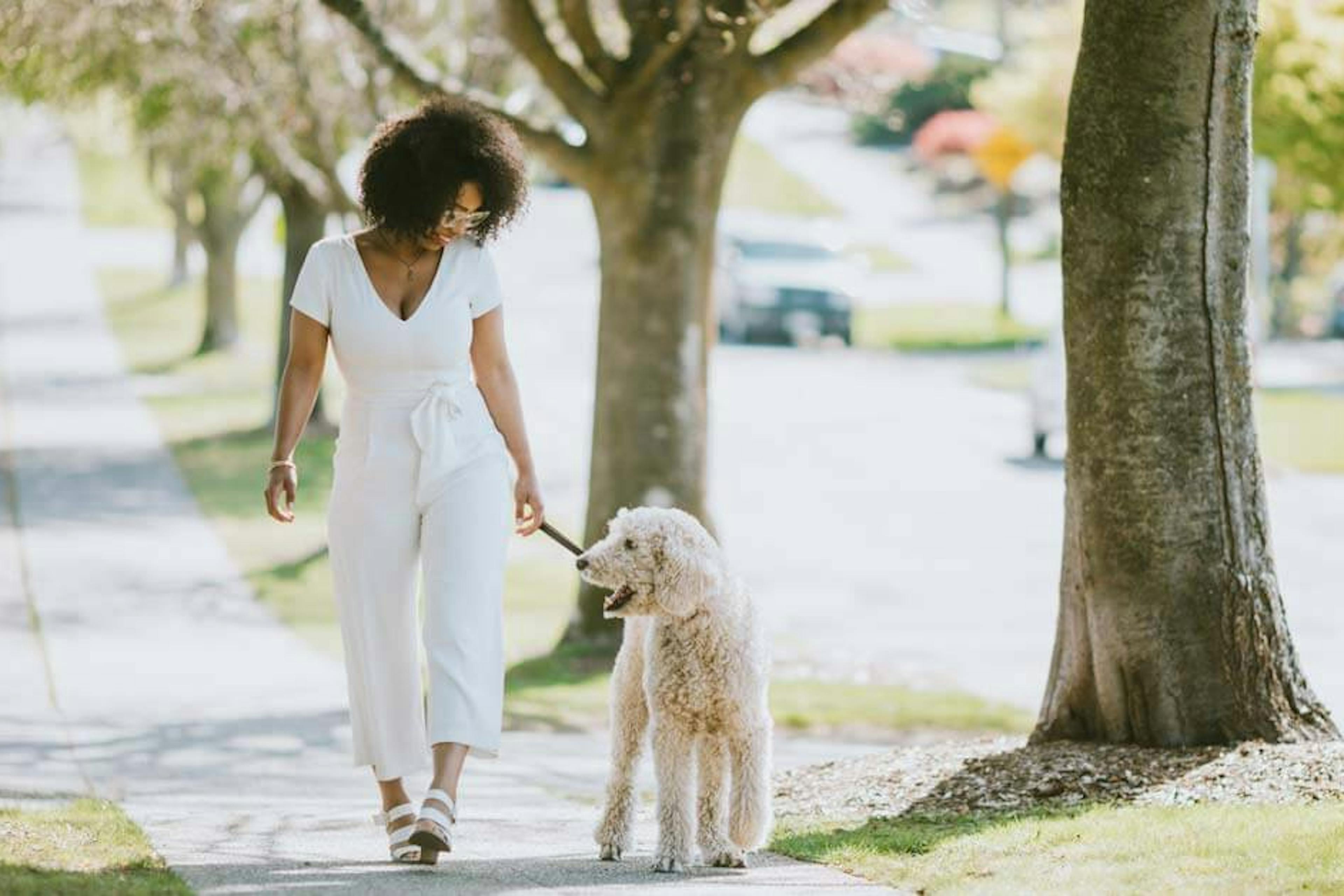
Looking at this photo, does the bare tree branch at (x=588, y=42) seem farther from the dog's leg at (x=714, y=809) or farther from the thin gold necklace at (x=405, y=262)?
the dog's leg at (x=714, y=809)

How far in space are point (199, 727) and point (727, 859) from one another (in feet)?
17.9

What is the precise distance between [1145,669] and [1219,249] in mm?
1469

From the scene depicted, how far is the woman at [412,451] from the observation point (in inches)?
266

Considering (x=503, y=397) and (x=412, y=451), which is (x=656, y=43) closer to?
(x=503, y=397)

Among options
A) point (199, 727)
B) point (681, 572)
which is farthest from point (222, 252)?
point (681, 572)

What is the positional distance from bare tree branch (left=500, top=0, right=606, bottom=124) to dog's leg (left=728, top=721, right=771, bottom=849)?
6.96 meters

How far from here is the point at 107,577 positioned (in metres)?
17.1

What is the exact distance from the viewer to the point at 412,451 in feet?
22.3

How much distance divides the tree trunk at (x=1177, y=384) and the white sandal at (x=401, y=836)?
2.73 m

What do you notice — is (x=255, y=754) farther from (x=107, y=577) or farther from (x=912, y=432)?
(x=912, y=432)

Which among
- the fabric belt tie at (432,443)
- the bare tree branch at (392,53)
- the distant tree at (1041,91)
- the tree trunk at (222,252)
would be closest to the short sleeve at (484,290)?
the fabric belt tie at (432,443)

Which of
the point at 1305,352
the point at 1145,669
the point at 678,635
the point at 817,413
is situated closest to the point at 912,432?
the point at 817,413

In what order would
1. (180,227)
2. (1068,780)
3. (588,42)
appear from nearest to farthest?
(1068,780), (588,42), (180,227)

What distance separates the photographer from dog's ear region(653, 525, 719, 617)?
6570mm
